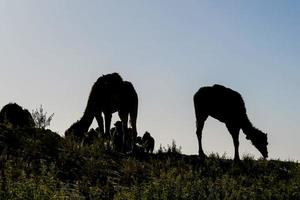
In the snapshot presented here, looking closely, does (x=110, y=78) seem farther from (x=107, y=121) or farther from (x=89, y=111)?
(x=107, y=121)

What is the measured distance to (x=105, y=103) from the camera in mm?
18250

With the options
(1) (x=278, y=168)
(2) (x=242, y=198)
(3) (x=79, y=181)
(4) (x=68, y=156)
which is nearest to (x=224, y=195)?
(2) (x=242, y=198)

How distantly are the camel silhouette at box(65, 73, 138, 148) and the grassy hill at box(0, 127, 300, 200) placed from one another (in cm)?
170

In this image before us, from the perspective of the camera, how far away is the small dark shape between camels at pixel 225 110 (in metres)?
21.2

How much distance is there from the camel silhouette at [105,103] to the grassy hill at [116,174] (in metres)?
1.70

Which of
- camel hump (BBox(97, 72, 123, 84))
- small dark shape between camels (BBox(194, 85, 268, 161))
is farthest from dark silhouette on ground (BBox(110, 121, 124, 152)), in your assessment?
small dark shape between camels (BBox(194, 85, 268, 161))

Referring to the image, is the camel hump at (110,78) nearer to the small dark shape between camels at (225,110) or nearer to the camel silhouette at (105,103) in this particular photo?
the camel silhouette at (105,103)

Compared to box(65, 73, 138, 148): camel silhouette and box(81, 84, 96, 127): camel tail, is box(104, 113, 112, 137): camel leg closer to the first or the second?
box(65, 73, 138, 148): camel silhouette

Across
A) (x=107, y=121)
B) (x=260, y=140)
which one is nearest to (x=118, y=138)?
(x=107, y=121)

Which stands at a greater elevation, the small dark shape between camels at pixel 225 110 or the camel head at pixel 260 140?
the small dark shape between camels at pixel 225 110

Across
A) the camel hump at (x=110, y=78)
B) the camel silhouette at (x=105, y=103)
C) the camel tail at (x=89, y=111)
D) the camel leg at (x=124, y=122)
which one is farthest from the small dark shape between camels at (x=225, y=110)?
the camel tail at (x=89, y=111)

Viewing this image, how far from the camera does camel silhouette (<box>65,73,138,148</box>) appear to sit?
59.8ft

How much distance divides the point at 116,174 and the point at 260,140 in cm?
1000

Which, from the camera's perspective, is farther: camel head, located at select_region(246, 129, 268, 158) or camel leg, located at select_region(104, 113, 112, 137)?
camel head, located at select_region(246, 129, 268, 158)
